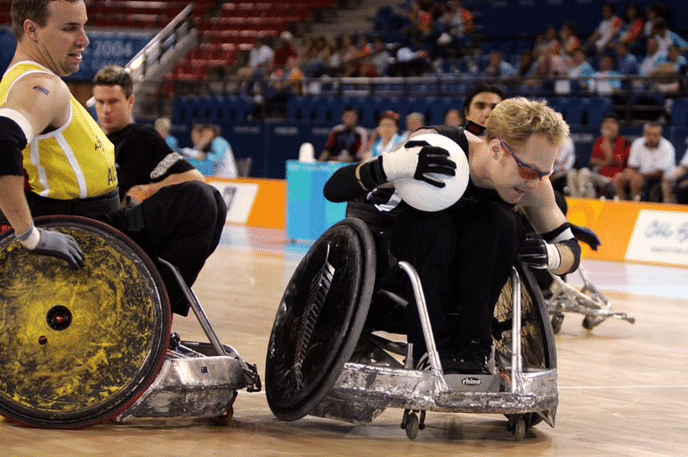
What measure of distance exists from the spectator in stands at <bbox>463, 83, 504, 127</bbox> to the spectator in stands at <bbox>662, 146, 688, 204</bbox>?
9.12 meters

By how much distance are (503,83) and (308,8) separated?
31.6 feet

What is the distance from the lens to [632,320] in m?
9.44

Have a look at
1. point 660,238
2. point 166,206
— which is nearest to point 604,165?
point 660,238

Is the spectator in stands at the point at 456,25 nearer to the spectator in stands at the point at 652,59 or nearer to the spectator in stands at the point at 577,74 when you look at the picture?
the spectator in stands at the point at 577,74

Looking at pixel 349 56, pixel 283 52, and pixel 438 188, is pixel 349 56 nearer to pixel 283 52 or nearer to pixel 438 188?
pixel 283 52

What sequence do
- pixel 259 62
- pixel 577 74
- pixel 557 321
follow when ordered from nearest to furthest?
pixel 557 321 < pixel 577 74 < pixel 259 62

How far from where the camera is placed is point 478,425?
18.0 feet

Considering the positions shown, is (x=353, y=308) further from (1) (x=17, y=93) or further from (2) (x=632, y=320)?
(2) (x=632, y=320)

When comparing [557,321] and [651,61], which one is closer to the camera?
[557,321]

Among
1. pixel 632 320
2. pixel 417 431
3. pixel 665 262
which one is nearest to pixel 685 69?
pixel 665 262

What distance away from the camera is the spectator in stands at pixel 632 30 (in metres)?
19.8

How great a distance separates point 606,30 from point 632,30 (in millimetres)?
826

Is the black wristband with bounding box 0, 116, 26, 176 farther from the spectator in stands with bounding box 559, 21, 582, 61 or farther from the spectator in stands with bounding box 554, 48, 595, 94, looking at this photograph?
the spectator in stands with bounding box 559, 21, 582, 61

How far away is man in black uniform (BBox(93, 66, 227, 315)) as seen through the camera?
5.30m
